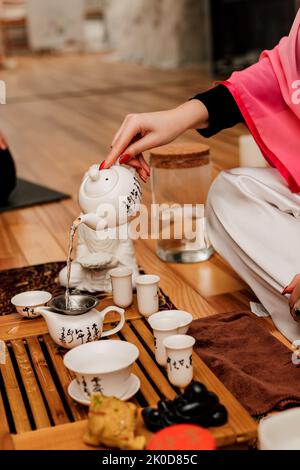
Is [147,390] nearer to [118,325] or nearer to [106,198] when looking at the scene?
[118,325]

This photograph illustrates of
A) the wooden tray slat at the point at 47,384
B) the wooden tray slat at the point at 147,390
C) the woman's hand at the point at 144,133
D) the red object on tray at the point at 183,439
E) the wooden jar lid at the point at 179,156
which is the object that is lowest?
the wooden tray slat at the point at 47,384

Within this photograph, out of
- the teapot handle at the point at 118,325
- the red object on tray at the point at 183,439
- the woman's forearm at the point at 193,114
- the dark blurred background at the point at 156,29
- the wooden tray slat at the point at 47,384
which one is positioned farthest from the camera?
the dark blurred background at the point at 156,29

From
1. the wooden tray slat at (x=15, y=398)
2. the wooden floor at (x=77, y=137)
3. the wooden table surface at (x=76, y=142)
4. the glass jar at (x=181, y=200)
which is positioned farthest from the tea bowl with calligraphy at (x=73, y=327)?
the glass jar at (x=181, y=200)

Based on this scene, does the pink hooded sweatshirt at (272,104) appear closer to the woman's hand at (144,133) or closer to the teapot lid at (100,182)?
the woman's hand at (144,133)

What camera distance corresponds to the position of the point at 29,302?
5.86 ft

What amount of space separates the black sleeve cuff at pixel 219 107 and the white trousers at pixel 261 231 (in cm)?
15

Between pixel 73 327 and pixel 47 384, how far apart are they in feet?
0.45

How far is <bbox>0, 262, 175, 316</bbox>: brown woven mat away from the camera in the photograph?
204 cm

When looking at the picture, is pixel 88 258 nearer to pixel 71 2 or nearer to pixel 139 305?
pixel 139 305

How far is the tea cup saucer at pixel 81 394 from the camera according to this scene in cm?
132

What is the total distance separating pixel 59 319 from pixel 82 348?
6.4 inches


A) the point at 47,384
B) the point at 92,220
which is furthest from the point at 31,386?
the point at 92,220

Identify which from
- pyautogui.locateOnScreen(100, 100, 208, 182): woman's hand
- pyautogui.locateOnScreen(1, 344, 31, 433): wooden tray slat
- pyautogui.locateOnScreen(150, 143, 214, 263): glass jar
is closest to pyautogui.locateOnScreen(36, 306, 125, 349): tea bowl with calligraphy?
pyautogui.locateOnScreen(1, 344, 31, 433): wooden tray slat

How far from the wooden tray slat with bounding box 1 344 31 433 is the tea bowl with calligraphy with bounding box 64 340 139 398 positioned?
115 millimetres
